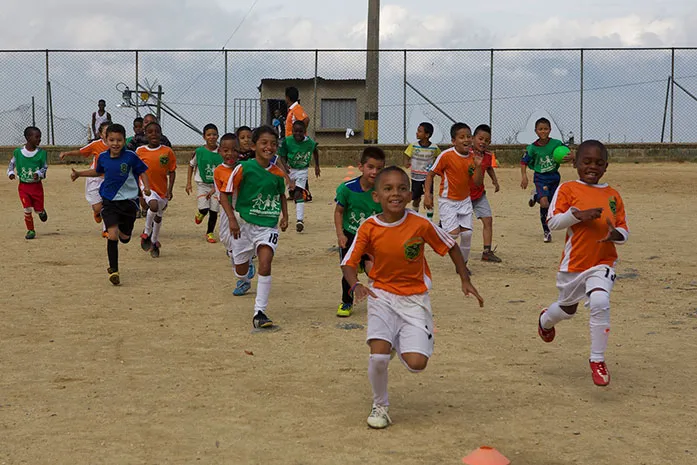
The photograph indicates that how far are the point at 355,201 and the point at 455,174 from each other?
2.90 m

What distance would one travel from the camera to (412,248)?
5723mm

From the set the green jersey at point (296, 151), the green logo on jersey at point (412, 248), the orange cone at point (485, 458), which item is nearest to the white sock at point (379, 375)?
the green logo on jersey at point (412, 248)

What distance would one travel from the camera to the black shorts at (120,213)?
10.4m

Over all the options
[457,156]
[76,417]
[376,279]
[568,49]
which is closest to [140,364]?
[76,417]

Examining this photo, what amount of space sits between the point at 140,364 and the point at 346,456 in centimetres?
245

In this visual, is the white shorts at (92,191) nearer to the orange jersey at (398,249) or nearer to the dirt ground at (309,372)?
the dirt ground at (309,372)

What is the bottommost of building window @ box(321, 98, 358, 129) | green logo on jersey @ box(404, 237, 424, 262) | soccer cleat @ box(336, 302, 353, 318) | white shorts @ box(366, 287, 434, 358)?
soccer cleat @ box(336, 302, 353, 318)

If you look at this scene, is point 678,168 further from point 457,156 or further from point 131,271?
point 131,271

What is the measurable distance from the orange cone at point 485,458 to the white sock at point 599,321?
64.8 inches

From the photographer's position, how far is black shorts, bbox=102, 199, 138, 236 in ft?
34.2

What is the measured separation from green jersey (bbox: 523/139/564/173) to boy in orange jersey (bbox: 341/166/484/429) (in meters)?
8.03

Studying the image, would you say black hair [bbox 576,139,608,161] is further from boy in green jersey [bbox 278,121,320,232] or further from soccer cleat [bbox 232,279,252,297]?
boy in green jersey [bbox 278,121,320,232]

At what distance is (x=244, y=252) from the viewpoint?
9188 millimetres

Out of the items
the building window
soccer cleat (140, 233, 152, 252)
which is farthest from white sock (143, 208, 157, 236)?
the building window
